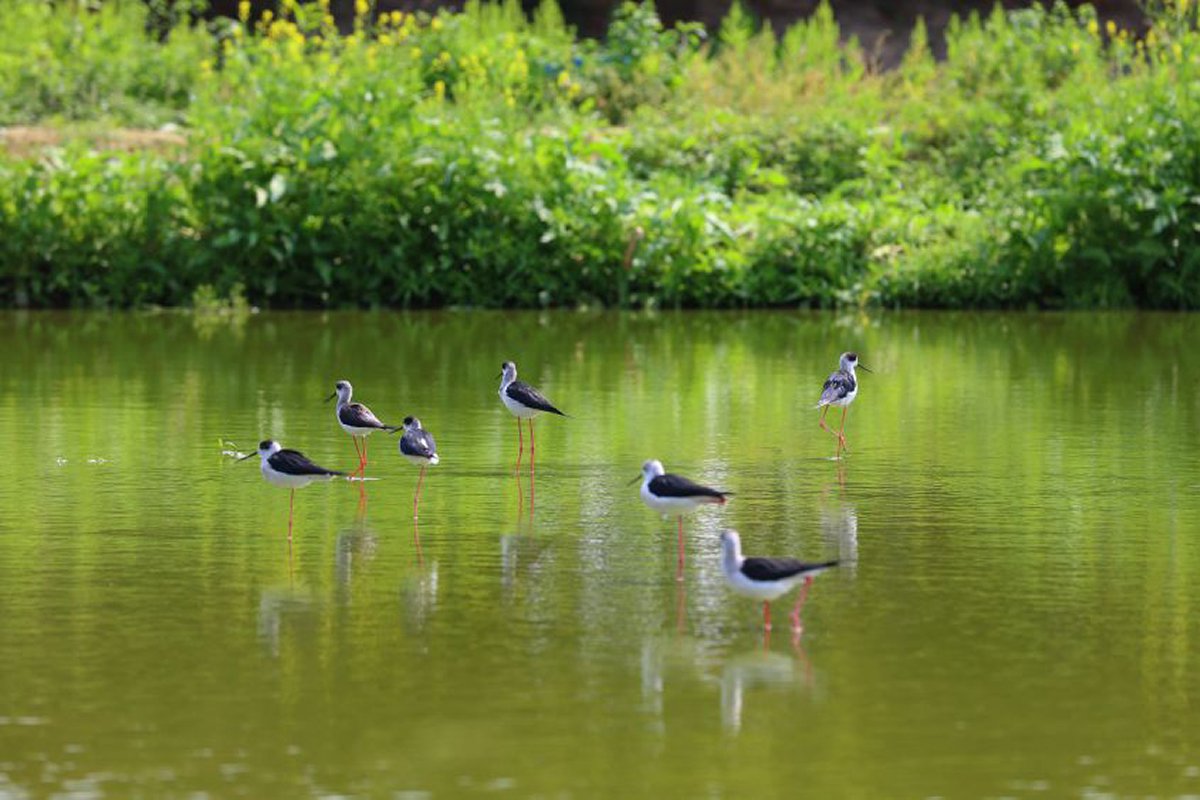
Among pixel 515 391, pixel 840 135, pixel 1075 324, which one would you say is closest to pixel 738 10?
pixel 840 135

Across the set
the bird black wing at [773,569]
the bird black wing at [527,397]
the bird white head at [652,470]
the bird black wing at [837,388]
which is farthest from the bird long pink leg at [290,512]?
the bird black wing at [837,388]

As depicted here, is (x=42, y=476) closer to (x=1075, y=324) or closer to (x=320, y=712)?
(x=320, y=712)

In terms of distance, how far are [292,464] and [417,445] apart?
1.19 m

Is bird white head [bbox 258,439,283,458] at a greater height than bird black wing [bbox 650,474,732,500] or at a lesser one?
greater

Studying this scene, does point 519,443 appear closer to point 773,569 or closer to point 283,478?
point 283,478

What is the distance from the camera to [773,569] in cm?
962

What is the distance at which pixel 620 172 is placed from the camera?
2906cm

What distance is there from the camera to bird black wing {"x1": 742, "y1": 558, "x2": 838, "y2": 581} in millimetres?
9594

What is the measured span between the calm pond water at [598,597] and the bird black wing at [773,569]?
0.98ft

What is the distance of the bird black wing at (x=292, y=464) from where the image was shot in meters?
12.2

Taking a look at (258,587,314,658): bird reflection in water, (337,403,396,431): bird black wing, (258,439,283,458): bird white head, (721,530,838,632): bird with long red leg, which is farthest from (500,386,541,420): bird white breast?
(721,530,838,632): bird with long red leg

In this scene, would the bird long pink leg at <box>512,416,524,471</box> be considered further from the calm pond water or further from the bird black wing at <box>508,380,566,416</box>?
the bird black wing at <box>508,380,566,416</box>

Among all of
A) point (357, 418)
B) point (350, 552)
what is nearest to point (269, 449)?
point (350, 552)

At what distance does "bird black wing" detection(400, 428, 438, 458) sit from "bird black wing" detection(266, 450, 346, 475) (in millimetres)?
1078
